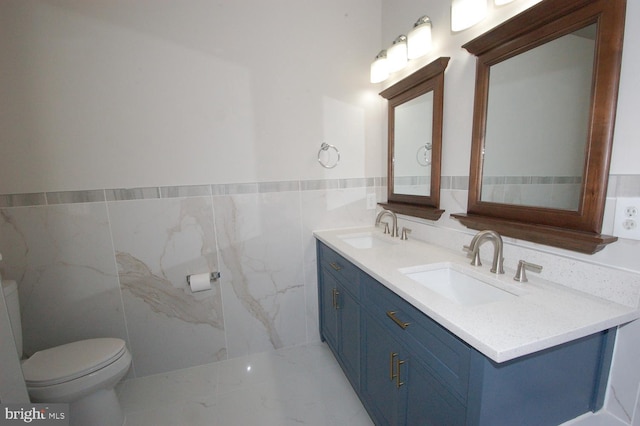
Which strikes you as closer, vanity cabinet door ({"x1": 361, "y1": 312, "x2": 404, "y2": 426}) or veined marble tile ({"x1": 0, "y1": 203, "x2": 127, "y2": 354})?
vanity cabinet door ({"x1": 361, "y1": 312, "x2": 404, "y2": 426})

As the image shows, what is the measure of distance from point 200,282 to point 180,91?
1.20 metres

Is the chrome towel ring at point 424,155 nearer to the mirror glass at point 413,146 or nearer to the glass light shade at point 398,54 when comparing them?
the mirror glass at point 413,146

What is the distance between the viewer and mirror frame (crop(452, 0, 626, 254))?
0.80 metres

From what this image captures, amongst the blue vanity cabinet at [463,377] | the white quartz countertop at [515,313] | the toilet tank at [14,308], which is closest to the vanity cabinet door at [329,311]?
the blue vanity cabinet at [463,377]

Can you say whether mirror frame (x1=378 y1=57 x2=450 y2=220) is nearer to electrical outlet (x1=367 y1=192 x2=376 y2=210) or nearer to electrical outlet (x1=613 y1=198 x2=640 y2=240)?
electrical outlet (x1=367 y1=192 x2=376 y2=210)

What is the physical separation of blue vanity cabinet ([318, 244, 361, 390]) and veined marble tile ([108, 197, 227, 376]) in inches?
29.1

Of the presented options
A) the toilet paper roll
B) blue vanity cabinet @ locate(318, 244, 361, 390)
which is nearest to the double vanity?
blue vanity cabinet @ locate(318, 244, 361, 390)

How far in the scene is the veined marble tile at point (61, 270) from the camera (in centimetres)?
152

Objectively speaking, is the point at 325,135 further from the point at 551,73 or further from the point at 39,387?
the point at 39,387

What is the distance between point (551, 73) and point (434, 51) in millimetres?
661

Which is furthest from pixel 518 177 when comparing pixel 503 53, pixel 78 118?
pixel 78 118

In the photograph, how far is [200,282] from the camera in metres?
1.73

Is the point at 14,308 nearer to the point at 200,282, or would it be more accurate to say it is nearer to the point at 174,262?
the point at 174,262

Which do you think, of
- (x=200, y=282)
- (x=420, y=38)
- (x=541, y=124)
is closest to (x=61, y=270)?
(x=200, y=282)
